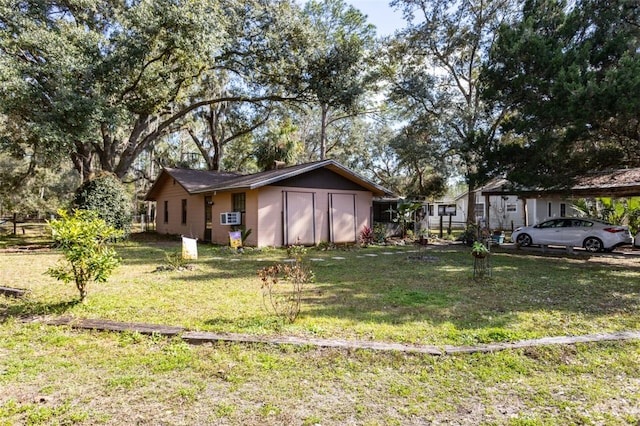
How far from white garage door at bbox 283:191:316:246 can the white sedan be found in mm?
8923

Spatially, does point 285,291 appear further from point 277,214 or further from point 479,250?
point 277,214

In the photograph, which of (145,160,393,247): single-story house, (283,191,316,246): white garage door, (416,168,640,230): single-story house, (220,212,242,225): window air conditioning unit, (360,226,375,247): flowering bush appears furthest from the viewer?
(360,226,375,247): flowering bush

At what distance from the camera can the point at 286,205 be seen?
1449 centimetres

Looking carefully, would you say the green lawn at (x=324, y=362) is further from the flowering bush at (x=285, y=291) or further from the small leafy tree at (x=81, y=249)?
the small leafy tree at (x=81, y=249)

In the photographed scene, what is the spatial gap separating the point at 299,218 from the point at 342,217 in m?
2.13

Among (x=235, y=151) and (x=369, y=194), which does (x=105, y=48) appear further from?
(x=235, y=151)

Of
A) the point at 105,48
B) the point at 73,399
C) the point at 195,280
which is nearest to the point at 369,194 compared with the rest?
the point at 195,280

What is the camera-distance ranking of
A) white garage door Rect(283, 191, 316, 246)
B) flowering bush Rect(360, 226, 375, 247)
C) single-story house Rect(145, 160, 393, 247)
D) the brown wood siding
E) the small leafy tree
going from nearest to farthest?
1. the small leafy tree
2. single-story house Rect(145, 160, 393, 247)
3. white garage door Rect(283, 191, 316, 246)
4. flowering bush Rect(360, 226, 375, 247)
5. the brown wood siding

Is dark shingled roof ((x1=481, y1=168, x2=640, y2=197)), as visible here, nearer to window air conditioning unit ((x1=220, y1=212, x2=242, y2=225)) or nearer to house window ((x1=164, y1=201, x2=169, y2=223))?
window air conditioning unit ((x1=220, y1=212, x2=242, y2=225))

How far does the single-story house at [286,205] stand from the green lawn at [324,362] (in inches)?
268

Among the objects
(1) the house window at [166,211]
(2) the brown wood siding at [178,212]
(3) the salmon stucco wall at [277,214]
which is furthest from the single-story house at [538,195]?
(1) the house window at [166,211]

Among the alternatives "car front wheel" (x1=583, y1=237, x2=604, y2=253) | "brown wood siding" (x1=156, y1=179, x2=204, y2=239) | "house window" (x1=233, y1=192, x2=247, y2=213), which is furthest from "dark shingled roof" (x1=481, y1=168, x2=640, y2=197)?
"brown wood siding" (x1=156, y1=179, x2=204, y2=239)

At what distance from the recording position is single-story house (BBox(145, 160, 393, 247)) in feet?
46.2

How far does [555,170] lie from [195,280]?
10.7 m
